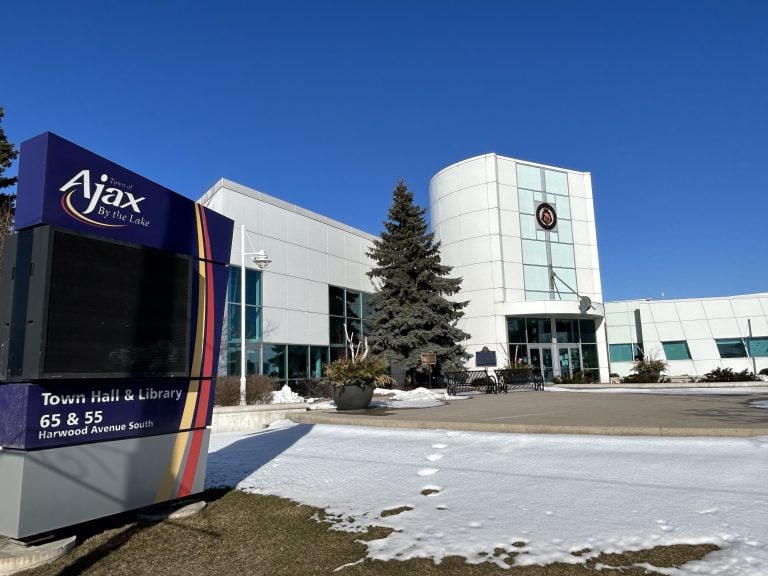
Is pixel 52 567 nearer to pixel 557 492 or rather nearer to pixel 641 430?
pixel 557 492

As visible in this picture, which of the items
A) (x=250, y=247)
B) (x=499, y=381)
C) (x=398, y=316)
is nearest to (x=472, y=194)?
(x=398, y=316)

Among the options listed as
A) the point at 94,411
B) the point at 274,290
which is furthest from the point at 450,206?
the point at 94,411

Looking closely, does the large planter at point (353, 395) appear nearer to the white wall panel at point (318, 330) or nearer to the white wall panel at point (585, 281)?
the white wall panel at point (318, 330)

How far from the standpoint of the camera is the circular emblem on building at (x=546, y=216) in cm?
3594

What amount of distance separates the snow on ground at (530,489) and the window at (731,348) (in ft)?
128

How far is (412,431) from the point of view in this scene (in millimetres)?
10016

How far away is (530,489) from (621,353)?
43060 mm

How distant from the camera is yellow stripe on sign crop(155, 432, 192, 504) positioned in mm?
5758

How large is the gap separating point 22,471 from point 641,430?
804 cm

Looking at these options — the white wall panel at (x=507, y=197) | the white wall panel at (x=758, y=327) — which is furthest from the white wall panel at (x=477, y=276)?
the white wall panel at (x=758, y=327)

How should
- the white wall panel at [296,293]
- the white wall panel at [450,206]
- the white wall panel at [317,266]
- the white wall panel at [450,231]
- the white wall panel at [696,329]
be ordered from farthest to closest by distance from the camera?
1. the white wall panel at [696,329]
2. the white wall panel at [450,206]
3. the white wall panel at [450,231]
4. the white wall panel at [317,266]
5. the white wall panel at [296,293]

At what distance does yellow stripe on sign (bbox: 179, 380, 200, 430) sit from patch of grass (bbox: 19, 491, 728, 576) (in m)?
A: 1.01

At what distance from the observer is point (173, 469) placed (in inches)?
231

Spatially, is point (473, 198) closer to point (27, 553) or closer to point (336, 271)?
point (336, 271)
